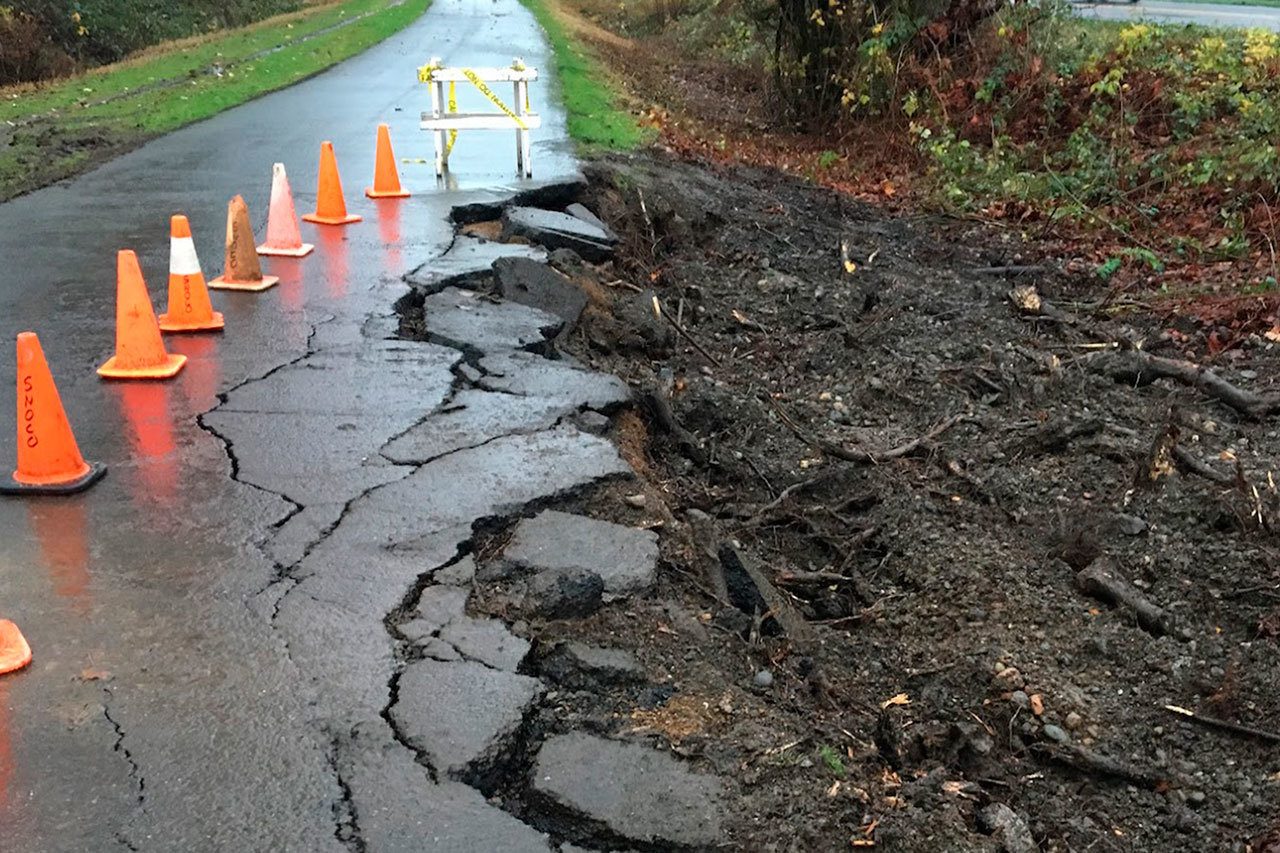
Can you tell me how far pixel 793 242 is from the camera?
10.4 metres

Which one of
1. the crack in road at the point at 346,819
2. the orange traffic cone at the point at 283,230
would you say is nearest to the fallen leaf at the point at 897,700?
the crack in road at the point at 346,819

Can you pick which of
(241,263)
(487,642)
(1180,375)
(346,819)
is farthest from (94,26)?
(346,819)

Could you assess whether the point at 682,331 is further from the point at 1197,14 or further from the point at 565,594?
the point at 1197,14

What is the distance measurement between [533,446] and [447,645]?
164 centimetres

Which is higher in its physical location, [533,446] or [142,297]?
[142,297]

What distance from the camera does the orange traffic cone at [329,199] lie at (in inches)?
376

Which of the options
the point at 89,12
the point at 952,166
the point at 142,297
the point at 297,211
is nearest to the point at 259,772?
the point at 142,297

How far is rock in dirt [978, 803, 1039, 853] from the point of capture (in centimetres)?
314

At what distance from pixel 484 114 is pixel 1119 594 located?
832 centimetres

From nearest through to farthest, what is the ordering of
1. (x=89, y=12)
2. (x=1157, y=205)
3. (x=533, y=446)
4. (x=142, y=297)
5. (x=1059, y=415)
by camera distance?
(x=533, y=446), (x=142, y=297), (x=1059, y=415), (x=1157, y=205), (x=89, y=12)

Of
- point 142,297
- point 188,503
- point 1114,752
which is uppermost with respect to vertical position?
point 142,297

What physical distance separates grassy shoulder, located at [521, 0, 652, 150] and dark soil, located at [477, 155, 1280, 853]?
527 cm

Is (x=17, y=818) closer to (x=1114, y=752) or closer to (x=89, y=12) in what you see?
(x=1114, y=752)

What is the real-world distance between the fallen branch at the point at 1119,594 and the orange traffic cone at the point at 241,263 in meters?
5.53
